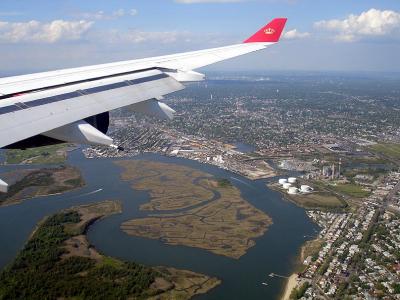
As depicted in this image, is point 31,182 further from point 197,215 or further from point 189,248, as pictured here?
point 189,248

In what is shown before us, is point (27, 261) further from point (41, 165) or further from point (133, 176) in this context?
point (41, 165)

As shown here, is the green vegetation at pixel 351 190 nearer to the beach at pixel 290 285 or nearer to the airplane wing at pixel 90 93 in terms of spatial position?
the beach at pixel 290 285

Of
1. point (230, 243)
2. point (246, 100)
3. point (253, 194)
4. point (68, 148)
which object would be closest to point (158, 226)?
point (230, 243)

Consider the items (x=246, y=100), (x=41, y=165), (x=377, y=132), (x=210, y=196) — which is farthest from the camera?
(x=246, y=100)

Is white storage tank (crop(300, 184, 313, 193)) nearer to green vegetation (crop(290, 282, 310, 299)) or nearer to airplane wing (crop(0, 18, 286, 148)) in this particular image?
green vegetation (crop(290, 282, 310, 299))

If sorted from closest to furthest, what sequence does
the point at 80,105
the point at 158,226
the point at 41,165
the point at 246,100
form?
the point at 80,105 < the point at 158,226 < the point at 41,165 < the point at 246,100

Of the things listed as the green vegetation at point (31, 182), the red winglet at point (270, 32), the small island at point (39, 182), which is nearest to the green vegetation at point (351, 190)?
the small island at point (39, 182)

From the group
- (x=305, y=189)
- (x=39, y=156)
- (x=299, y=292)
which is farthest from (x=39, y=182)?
(x=299, y=292)
